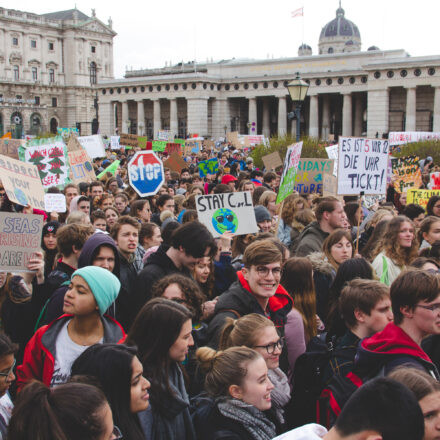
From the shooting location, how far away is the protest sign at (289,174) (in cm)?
748

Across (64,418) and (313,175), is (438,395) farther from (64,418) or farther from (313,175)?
(313,175)

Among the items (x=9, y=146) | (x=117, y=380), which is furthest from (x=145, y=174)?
(x=117, y=380)

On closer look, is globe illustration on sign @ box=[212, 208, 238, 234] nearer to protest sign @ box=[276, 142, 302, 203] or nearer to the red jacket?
protest sign @ box=[276, 142, 302, 203]

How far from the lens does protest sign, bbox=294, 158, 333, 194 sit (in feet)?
35.2

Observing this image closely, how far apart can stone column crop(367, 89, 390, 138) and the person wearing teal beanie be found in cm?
4499

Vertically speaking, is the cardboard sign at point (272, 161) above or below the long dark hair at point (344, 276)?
above

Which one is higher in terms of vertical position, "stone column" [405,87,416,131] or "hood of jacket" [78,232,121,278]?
"stone column" [405,87,416,131]

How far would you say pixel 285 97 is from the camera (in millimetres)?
52531

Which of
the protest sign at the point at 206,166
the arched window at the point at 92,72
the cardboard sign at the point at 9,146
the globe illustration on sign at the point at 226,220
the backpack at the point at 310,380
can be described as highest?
the arched window at the point at 92,72

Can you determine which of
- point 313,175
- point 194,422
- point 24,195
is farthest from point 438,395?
point 313,175

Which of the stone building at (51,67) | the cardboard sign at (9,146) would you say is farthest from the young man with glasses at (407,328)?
the stone building at (51,67)

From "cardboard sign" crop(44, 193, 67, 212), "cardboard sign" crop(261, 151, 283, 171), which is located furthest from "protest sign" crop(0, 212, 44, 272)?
"cardboard sign" crop(261, 151, 283, 171)

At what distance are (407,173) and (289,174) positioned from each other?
5598mm

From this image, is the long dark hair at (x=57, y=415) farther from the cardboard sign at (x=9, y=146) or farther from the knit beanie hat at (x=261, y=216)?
the cardboard sign at (x=9, y=146)
